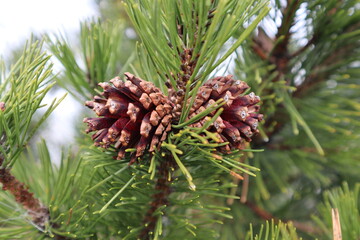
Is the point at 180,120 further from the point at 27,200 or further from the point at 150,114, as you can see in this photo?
the point at 27,200

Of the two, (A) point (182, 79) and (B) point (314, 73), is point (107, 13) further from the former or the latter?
(A) point (182, 79)

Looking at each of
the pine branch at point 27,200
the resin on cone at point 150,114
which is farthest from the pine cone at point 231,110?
the pine branch at point 27,200

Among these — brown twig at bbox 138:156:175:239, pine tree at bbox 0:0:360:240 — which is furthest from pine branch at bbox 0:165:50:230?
brown twig at bbox 138:156:175:239

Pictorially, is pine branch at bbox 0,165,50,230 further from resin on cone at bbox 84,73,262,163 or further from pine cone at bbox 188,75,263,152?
pine cone at bbox 188,75,263,152

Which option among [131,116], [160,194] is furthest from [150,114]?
[160,194]

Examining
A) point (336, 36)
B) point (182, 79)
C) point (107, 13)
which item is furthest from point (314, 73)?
point (107, 13)

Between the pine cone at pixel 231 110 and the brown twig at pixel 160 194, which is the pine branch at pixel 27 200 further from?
the pine cone at pixel 231 110
